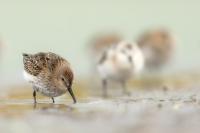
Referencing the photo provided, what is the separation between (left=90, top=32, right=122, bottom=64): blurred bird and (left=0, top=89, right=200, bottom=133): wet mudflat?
363 inches

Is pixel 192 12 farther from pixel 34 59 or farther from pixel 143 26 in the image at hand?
pixel 34 59

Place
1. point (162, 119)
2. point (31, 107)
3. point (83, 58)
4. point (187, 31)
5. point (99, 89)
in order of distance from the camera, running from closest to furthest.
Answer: point (162, 119) < point (31, 107) < point (99, 89) < point (83, 58) < point (187, 31)

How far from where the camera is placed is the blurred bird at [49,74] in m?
13.9

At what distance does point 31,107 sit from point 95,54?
10.4m

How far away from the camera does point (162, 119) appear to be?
11492 mm

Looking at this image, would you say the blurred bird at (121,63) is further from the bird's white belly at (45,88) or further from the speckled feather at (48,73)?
the bird's white belly at (45,88)

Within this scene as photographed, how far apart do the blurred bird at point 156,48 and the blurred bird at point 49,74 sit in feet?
31.4

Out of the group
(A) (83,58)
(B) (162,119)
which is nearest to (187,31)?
(A) (83,58)

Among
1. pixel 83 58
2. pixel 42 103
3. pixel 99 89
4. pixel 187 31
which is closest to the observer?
pixel 42 103

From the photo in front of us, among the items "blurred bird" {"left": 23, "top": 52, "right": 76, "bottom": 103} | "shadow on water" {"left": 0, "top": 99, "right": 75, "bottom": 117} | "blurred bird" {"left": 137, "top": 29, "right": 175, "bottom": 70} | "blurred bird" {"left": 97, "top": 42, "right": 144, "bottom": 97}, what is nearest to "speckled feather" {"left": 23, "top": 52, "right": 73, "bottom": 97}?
"blurred bird" {"left": 23, "top": 52, "right": 76, "bottom": 103}

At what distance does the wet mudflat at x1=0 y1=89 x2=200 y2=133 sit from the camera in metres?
10.9

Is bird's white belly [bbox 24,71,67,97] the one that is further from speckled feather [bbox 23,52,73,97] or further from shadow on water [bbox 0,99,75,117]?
shadow on water [bbox 0,99,75,117]

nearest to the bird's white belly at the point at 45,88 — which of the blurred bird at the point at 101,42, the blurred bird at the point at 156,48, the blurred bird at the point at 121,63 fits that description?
the blurred bird at the point at 121,63

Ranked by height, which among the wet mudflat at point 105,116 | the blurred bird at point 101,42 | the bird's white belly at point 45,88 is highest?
the blurred bird at point 101,42
